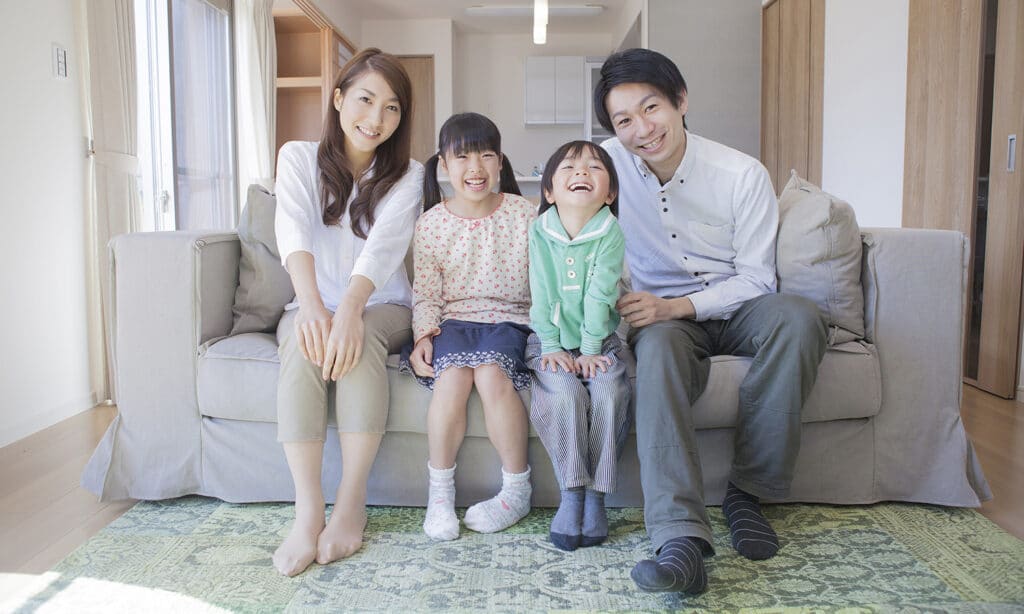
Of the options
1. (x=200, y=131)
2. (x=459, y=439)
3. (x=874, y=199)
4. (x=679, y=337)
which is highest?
(x=200, y=131)

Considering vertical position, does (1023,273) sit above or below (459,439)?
above

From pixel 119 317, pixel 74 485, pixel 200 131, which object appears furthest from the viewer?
pixel 200 131

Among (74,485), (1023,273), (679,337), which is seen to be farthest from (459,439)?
(1023,273)

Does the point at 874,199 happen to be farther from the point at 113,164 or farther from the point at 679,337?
the point at 113,164

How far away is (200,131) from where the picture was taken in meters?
3.99

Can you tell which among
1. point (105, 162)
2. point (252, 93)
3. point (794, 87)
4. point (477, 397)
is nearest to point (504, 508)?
point (477, 397)

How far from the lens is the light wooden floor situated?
4.98 ft

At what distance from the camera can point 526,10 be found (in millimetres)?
7137

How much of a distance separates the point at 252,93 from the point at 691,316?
11.7 ft

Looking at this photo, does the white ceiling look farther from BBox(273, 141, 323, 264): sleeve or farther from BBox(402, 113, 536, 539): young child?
BBox(402, 113, 536, 539): young child

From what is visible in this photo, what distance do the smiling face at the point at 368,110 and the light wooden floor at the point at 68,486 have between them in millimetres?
1033

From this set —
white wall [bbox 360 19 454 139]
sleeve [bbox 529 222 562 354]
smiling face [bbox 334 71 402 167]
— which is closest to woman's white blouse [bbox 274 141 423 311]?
smiling face [bbox 334 71 402 167]

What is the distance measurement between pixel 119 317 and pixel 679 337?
4.26 ft

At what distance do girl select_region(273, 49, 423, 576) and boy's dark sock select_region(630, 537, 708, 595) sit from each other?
0.58m
